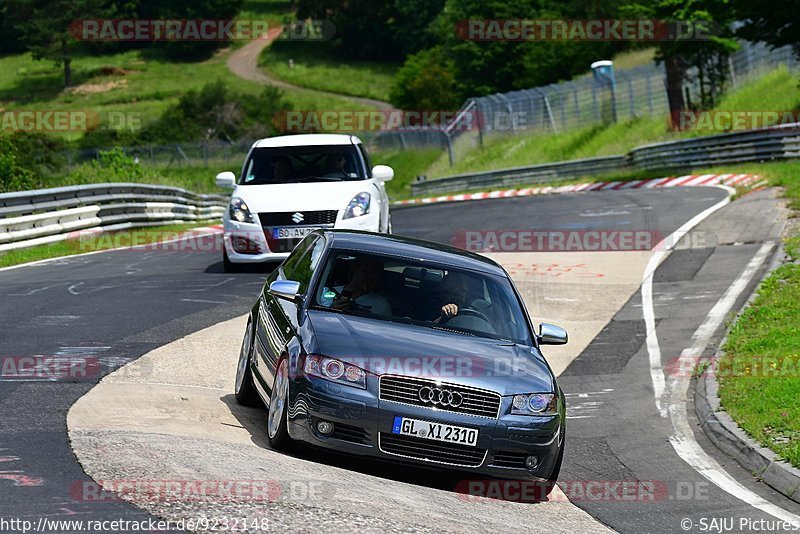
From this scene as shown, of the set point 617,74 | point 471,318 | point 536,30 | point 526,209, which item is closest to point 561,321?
point 471,318

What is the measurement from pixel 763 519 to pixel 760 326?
240 inches

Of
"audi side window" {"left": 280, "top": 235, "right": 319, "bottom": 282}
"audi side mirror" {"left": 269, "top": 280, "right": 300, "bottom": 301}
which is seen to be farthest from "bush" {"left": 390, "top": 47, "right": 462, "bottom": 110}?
"audi side mirror" {"left": 269, "top": 280, "right": 300, "bottom": 301}

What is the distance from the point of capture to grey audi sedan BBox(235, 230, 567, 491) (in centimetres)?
793

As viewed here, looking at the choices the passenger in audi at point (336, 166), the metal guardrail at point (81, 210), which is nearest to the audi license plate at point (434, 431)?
the passenger in audi at point (336, 166)

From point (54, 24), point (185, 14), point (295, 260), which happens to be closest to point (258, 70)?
point (185, 14)

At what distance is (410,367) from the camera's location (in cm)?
802

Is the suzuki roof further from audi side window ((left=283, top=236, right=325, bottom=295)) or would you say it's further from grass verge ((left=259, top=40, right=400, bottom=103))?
grass verge ((left=259, top=40, right=400, bottom=103))

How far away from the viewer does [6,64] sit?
120500 millimetres

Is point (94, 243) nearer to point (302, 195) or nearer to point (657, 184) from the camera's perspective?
point (302, 195)

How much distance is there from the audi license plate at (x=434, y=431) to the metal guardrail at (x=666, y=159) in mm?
25849

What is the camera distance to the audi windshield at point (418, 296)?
8969 mm

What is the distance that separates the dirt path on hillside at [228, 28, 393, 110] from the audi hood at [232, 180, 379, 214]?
85.3m

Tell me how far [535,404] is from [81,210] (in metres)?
16.7

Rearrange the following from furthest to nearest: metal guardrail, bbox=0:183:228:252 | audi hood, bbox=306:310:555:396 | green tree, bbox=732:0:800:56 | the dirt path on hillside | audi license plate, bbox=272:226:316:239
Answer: the dirt path on hillside, green tree, bbox=732:0:800:56, metal guardrail, bbox=0:183:228:252, audi license plate, bbox=272:226:316:239, audi hood, bbox=306:310:555:396
